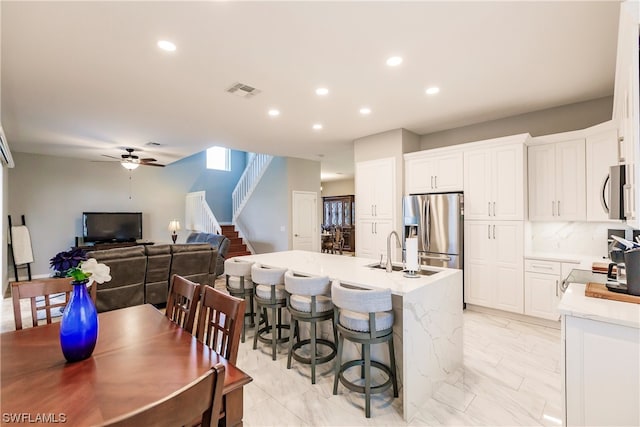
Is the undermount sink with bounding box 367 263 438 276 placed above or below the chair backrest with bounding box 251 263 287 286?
above

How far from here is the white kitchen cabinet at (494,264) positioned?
3.76 metres

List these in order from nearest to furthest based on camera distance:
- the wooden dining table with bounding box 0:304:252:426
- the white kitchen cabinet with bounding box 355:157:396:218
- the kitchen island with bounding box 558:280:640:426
Answer: the wooden dining table with bounding box 0:304:252:426 → the kitchen island with bounding box 558:280:640:426 → the white kitchen cabinet with bounding box 355:157:396:218

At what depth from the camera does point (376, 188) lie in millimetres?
5152

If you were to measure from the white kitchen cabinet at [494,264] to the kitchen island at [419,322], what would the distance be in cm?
167

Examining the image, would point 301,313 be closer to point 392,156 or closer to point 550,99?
point 392,156

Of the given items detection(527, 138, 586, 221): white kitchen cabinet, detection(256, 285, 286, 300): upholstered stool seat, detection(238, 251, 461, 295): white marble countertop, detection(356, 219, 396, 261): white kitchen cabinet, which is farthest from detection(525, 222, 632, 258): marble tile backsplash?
detection(256, 285, 286, 300): upholstered stool seat

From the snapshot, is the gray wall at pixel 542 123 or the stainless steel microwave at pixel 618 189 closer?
the stainless steel microwave at pixel 618 189

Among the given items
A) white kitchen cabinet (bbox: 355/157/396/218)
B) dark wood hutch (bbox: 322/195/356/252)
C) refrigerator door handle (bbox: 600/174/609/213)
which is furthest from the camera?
dark wood hutch (bbox: 322/195/356/252)

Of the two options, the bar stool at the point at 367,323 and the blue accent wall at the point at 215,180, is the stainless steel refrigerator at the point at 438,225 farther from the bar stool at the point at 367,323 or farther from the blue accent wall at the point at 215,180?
the blue accent wall at the point at 215,180

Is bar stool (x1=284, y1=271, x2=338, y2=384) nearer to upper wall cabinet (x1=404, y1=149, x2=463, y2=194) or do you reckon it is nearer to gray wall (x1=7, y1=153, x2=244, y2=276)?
upper wall cabinet (x1=404, y1=149, x2=463, y2=194)

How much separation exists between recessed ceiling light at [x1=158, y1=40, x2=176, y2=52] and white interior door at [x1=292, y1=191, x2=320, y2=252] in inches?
191

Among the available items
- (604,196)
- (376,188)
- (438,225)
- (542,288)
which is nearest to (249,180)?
(376,188)

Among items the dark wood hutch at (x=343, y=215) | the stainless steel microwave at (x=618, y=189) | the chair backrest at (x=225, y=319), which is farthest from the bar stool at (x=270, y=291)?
the dark wood hutch at (x=343, y=215)

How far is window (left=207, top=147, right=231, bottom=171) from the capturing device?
31.4 ft
